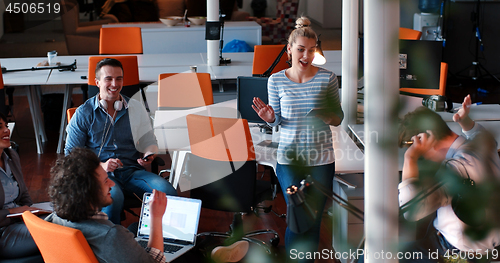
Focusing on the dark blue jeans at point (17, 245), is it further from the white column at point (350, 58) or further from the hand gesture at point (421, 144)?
the white column at point (350, 58)

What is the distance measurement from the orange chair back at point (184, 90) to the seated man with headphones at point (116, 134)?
91cm

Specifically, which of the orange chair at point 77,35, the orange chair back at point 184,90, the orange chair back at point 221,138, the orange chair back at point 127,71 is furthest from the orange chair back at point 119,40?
the orange chair back at point 221,138

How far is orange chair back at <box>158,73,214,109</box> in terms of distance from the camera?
13.0ft

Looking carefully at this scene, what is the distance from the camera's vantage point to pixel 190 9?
9883 mm

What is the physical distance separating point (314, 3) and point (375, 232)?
13.2 meters

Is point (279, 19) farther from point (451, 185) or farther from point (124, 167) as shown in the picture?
point (451, 185)

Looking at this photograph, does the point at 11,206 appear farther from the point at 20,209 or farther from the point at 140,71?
the point at 140,71

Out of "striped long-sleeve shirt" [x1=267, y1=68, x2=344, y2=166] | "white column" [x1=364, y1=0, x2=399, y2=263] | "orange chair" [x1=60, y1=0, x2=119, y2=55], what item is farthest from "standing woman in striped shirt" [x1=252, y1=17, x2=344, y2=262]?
"orange chair" [x1=60, y1=0, x2=119, y2=55]

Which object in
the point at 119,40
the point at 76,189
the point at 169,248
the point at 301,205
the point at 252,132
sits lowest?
the point at 169,248

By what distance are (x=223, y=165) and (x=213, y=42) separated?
258cm

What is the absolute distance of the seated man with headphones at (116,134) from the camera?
9.57 feet

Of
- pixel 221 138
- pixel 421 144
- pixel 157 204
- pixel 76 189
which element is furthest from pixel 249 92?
pixel 421 144

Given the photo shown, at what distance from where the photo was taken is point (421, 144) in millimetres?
654

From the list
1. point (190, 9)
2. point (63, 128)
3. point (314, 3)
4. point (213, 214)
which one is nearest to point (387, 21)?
point (213, 214)
